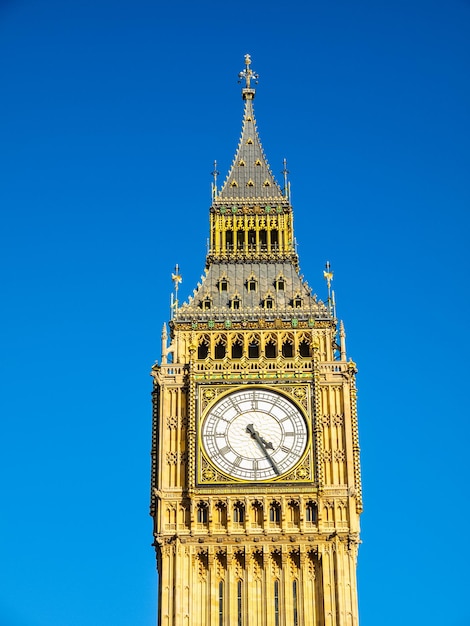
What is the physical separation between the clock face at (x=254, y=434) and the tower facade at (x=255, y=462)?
0.11 feet

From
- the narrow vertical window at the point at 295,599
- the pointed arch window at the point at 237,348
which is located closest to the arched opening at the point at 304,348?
the pointed arch window at the point at 237,348

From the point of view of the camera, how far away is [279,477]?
57125 millimetres

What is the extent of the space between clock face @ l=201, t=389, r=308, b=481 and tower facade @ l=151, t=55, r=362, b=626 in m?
0.03

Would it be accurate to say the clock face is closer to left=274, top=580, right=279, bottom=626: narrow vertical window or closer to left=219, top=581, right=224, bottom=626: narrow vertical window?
left=274, top=580, right=279, bottom=626: narrow vertical window

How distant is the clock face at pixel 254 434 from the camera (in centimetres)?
Answer: 5738

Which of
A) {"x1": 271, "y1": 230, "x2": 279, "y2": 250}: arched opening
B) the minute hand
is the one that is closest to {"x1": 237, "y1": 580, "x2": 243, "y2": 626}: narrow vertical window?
the minute hand

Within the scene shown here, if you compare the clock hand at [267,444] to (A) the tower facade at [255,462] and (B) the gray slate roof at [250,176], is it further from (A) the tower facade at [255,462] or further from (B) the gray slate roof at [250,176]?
(B) the gray slate roof at [250,176]

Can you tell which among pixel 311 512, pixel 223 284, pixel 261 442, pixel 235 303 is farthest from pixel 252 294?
pixel 311 512

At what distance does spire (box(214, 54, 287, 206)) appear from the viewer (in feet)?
215

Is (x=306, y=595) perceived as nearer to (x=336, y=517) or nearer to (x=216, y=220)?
(x=336, y=517)

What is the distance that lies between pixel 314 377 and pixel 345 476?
366 centimetres

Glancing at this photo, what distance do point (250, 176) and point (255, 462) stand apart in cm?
1371

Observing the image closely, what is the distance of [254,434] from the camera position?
57.8m

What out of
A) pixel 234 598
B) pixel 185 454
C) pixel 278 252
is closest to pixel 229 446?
pixel 185 454
